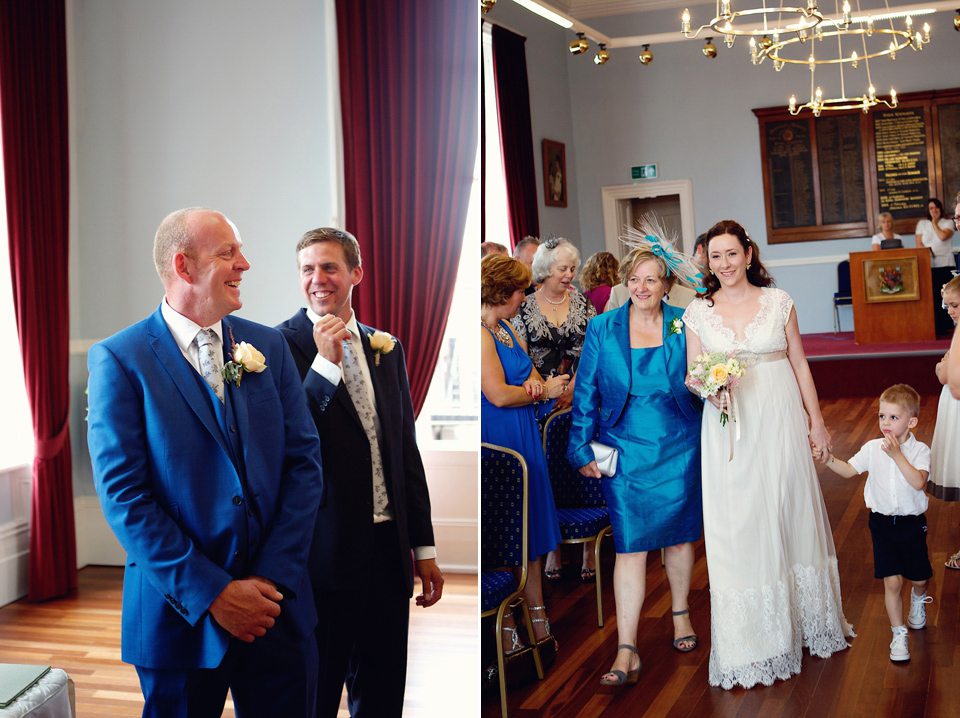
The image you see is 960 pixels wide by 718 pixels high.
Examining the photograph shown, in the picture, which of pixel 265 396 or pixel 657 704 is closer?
pixel 265 396

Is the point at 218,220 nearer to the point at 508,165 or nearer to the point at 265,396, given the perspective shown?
the point at 265,396

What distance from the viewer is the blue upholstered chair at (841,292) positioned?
223cm

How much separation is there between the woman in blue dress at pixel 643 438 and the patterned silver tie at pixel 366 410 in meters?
0.75

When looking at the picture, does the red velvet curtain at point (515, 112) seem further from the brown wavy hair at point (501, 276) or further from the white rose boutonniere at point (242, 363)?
the white rose boutonniere at point (242, 363)

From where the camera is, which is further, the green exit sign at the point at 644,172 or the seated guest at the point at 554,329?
the seated guest at the point at 554,329

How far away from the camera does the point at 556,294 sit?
382 centimetres

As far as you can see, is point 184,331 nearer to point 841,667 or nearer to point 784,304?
point 784,304

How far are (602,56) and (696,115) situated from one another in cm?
32

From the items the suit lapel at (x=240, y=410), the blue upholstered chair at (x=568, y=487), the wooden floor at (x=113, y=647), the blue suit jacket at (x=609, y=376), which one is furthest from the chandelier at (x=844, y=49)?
the wooden floor at (x=113, y=647)

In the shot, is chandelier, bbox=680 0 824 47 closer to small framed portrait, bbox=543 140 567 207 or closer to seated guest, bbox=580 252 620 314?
small framed portrait, bbox=543 140 567 207

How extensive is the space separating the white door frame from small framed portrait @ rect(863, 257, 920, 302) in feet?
1.51

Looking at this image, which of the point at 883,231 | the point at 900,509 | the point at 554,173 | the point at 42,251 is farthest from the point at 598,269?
the point at 42,251

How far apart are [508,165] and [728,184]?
72 cm

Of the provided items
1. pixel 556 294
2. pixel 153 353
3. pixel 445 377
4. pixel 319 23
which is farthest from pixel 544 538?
pixel 319 23
